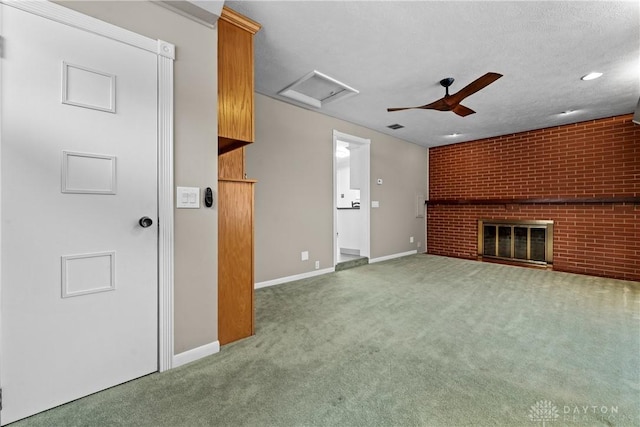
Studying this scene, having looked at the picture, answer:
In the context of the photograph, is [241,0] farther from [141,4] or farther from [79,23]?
[79,23]

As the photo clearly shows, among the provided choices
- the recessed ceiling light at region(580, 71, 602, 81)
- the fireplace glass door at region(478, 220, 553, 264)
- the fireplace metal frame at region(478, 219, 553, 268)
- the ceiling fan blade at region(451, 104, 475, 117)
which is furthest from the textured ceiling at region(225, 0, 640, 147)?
the fireplace glass door at region(478, 220, 553, 264)

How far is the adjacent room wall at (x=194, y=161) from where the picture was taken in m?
1.78

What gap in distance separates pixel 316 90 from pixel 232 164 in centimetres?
177

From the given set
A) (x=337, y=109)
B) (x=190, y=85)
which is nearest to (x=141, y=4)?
(x=190, y=85)

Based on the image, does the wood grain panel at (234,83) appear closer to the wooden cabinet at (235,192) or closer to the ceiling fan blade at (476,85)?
the wooden cabinet at (235,192)

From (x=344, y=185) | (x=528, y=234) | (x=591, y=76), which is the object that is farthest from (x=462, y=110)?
(x=344, y=185)

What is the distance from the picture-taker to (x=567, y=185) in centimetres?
462

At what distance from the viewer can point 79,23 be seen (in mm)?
1452

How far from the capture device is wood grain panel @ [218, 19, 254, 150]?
1.99 m

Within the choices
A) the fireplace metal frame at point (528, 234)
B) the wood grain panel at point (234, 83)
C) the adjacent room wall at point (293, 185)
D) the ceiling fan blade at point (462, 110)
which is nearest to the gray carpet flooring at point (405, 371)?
the adjacent room wall at point (293, 185)

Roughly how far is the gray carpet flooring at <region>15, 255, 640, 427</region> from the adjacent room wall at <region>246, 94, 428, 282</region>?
0.85 m

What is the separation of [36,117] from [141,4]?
909 millimetres

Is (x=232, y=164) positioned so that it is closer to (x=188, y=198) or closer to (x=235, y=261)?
(x=188, y=198)

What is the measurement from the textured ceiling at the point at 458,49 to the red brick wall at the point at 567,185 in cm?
66
